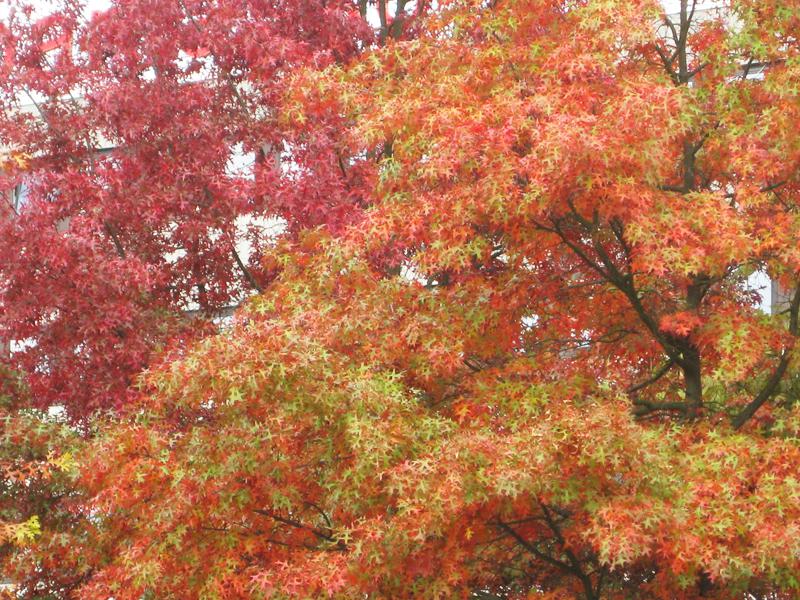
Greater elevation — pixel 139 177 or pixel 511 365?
pixel 139 177

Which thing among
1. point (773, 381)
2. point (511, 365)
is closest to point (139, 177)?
point (511, 365)

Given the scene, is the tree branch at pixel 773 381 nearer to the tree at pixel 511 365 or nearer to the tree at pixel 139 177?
the tree at pixel 511 365

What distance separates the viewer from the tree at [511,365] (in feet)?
35.5

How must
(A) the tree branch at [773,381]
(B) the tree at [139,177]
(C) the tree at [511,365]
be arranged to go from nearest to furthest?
1. (C) the tree at [511,365]
2. (A) the tree branch at [773,381]
3. (B) the tree at [139,177]

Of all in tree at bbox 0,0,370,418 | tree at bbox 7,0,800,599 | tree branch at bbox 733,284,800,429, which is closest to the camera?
tree at bbox 7,0,800,599

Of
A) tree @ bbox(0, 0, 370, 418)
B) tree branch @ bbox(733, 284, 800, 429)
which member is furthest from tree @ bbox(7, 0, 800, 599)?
tree @ bbox(0, 0, 370, 418)

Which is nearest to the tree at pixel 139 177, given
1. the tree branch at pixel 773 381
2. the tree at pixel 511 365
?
the tree at pixel 511 365

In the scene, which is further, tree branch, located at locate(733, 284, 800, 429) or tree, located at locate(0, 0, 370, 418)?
tree, located at locate(0, 0, 370, 418)

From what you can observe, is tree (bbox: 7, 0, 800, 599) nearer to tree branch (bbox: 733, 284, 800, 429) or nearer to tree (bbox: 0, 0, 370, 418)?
tree branch (bbox: 733, 284, 800, 429)

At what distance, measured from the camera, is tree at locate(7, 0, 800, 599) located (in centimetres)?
1081

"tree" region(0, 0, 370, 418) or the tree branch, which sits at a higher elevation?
"tree" region(0, 0, 370, 418)

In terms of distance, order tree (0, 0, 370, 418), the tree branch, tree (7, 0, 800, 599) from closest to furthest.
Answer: tree (7, 0, 800, 599) → the tree branch → tree (0, 0, 370, 418)

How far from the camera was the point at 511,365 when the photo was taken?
1306 cm

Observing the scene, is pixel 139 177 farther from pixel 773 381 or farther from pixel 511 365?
pixel 773 381
